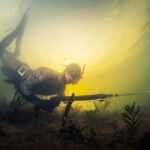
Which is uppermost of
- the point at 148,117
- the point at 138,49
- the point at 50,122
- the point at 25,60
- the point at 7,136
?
the point at 138,49

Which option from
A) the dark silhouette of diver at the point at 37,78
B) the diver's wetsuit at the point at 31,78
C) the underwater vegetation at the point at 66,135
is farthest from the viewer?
the diver's wetsuit at the point at 31,78

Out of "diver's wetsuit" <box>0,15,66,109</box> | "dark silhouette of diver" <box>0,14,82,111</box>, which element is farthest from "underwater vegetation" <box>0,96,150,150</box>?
"diver's wetsuit" <box>0,15,66,109</box>

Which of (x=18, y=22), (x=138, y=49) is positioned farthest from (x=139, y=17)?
(x=18, y=22)

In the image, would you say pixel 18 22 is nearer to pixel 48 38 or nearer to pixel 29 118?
pixel 48 38

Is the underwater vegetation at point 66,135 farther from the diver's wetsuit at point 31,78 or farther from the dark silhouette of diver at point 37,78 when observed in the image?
the diver's wetsuit at point 31,78

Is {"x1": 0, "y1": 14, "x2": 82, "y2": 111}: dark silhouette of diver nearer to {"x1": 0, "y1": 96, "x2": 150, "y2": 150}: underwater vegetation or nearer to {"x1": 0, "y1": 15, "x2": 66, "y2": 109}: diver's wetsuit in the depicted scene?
{"x1": 0, "y1": 15, "x2": 66, "y2": 109}: diver's wetsuit

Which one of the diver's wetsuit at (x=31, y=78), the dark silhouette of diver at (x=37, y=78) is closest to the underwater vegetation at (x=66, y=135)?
the dark silhouette of diver at (x=37, y=78)

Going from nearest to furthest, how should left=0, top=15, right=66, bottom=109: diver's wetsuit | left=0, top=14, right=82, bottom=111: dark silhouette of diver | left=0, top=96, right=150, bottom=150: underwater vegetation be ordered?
left=0, top=96, right=150, bottom=150: underwater vegetation → left=0, top=14, right=82, bottom=111: dark silhouette of diver → left=0, top=15, right=66, bottom=109: diver's wetsuit

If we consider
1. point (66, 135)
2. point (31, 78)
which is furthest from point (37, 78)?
point (66, 135)
